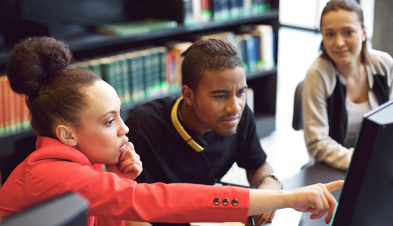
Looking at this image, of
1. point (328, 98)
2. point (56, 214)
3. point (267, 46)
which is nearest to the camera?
point (56, 214)

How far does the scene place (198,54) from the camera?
1.33 metres

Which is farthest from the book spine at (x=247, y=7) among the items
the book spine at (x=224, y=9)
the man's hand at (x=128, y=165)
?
the man's hand at (x=128, y=165)

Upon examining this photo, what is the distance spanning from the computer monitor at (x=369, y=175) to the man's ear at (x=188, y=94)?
75 cm

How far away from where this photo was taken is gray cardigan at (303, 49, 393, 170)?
1.61 meters

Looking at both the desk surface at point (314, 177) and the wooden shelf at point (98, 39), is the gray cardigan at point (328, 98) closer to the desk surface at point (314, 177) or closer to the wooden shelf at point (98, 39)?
the desk surface at point (314, 177)

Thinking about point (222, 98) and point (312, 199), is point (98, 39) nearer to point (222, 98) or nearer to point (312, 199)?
point (222, 98)

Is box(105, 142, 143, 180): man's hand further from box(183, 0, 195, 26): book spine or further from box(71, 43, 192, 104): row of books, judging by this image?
box(183, 0, 195, 26): book spine

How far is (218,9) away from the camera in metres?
2.88

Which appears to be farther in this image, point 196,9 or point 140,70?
point 196,9

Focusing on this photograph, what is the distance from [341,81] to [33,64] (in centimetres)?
128

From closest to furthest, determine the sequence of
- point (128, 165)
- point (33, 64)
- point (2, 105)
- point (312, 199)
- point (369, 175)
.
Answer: point (369, 175), point (312, 199), point (33, 64), point (128, 165), point (2, 105)

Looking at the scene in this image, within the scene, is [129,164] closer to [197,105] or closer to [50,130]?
[50,130]

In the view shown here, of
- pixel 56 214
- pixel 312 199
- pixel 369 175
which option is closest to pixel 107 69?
pixel 312 199

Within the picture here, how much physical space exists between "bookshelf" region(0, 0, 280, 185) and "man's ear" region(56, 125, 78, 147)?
54 centimetres
